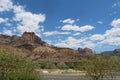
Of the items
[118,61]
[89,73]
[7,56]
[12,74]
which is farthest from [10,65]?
[118,61]

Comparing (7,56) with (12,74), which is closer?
(7,56)

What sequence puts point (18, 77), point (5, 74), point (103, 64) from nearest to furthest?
1. point (103, 64)
2. point (5, 74)
3. point (18, 77)

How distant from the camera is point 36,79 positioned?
3688 cm

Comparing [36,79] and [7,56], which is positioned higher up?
[7,56]

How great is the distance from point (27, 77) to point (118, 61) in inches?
488

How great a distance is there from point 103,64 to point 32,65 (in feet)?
40.6

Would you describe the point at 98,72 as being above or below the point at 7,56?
below

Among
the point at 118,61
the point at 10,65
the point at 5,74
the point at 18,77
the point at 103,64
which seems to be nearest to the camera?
the point at 103,64

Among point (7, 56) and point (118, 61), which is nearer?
point (118, 61)

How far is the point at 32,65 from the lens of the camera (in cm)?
3712

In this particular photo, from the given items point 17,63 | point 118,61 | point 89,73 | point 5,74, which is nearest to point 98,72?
point 89,73

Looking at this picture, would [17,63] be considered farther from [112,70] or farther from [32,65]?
[112,70]

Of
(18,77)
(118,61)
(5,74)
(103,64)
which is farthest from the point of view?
(18,77)

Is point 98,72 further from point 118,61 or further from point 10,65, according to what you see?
point 10,65
